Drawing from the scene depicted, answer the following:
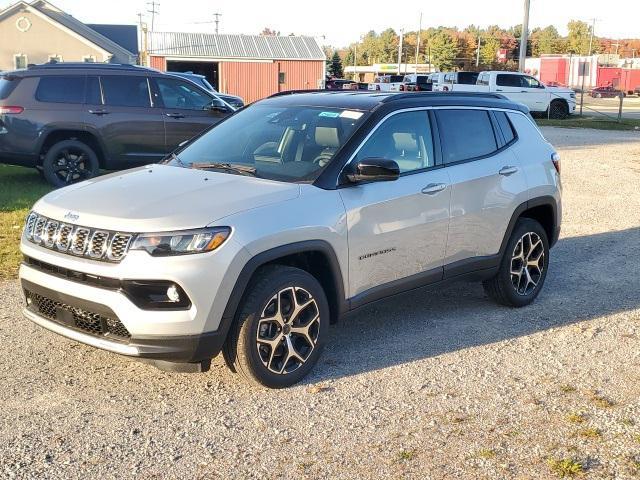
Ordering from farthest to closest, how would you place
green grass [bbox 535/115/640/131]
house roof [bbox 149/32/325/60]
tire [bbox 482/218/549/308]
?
→ house roof [bbox 149/32/325/60]
green grass [bbox 535/115/640/131]
tire [bbox 482/218/549/308]

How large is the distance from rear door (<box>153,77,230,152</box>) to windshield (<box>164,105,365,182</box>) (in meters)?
6.56

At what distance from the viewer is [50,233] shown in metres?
4.61

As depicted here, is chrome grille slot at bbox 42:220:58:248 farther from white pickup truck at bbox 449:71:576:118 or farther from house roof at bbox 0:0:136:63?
house roof at bbox 0:0:136:63

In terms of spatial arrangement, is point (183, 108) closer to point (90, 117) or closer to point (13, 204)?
point (90, 117)

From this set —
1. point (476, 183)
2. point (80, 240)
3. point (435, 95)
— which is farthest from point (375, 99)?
point (80, 240)

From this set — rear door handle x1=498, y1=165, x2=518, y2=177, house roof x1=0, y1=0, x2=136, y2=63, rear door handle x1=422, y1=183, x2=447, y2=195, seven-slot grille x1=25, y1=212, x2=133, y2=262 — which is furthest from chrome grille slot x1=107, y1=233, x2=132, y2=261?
house roof x1=0, y1=0, x2=136, y2=63

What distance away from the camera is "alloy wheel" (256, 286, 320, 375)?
461 centimetres

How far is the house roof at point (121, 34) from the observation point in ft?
188

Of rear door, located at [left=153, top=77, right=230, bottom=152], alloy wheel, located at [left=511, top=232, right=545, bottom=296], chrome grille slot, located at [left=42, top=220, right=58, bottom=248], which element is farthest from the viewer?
rear door, located at [left=153, top=77, right=230, bottom=152]

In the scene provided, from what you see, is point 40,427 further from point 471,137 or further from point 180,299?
point 471,137

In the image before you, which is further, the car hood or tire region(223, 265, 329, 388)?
tire region(223, 265, 329, 388)

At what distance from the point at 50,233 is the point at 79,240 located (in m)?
0.31

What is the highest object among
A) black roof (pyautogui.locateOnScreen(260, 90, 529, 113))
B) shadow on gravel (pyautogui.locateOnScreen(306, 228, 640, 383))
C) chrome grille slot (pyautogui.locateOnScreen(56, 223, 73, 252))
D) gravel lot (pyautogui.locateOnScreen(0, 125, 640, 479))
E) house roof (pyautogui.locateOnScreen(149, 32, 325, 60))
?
house roof (pyautogui.locateOnScreen(149, 32, 325, 60))

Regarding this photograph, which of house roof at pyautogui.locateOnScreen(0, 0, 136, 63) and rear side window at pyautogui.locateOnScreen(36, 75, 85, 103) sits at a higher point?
house roof at pyautogui.locateOnScreen(0, 0, 136, 63)
